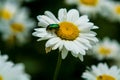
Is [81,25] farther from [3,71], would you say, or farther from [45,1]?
[45,1]

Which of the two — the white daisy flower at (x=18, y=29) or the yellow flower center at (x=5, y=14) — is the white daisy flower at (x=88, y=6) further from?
the yellow flower center at (x=5, y=14)

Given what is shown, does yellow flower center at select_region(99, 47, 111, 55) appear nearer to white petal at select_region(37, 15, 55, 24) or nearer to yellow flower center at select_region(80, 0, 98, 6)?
yellow flower center at select_region(80, 0, 98, 6)

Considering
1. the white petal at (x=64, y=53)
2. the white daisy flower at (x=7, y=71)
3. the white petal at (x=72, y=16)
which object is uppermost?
the white petal at (x=72, y=16)

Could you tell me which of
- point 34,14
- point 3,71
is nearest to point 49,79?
point 34,14

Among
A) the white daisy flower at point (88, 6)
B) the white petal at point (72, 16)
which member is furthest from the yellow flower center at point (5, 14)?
the white petal at point (72, 16)

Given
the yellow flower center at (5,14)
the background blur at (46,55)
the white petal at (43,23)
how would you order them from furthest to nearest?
the yellow flower center at (5,14) < the background blur at (46,55) < the white petal at (43,23)
